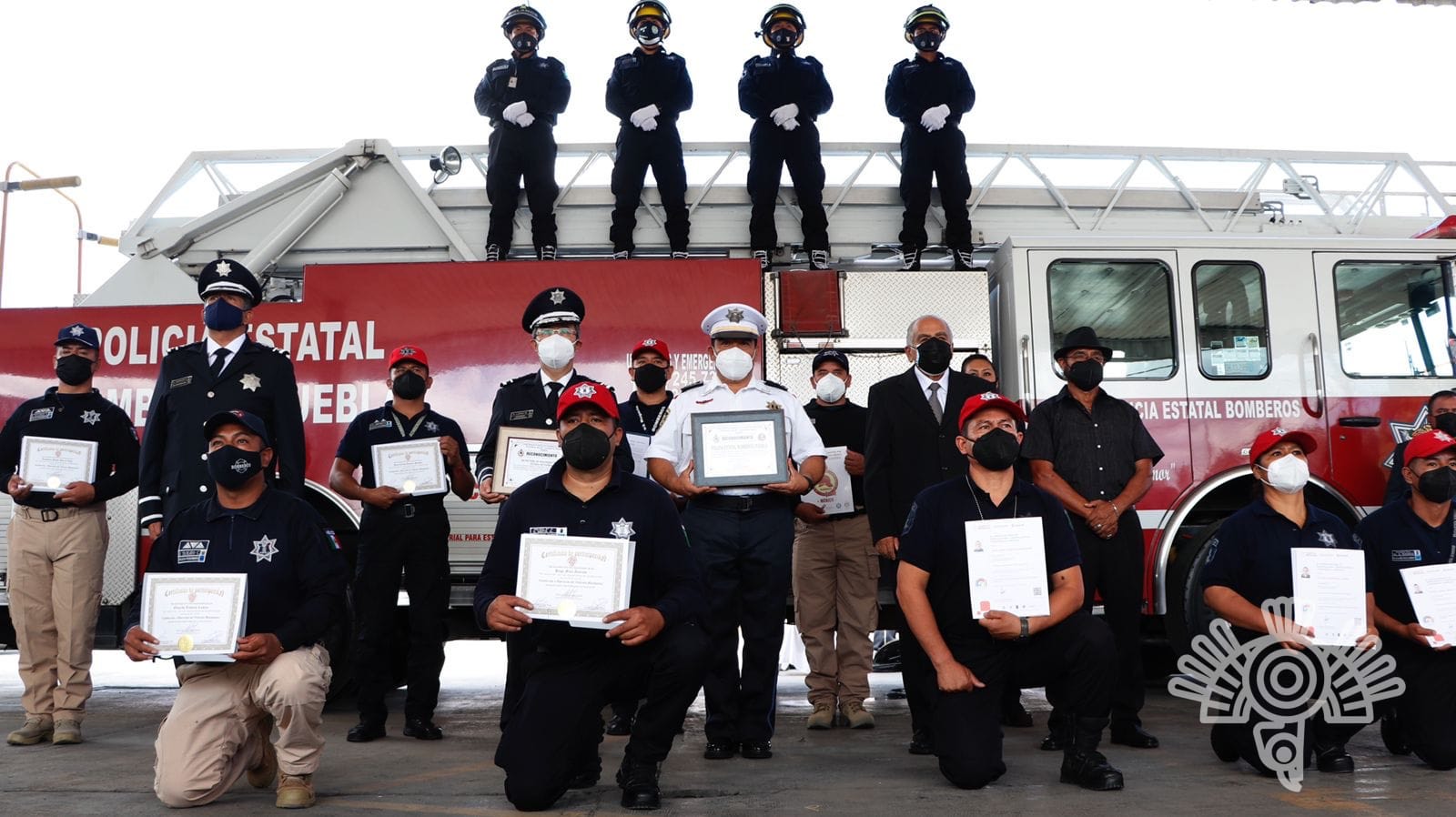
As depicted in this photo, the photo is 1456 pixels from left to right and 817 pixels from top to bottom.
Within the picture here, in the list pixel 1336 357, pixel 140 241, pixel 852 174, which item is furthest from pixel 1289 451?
pixel 140 241

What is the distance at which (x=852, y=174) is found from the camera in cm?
777

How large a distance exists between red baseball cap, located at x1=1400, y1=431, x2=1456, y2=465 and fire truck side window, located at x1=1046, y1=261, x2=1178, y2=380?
171cm

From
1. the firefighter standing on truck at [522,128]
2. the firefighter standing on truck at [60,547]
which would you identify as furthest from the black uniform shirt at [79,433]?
the firefighter standing on truck at [522,128]

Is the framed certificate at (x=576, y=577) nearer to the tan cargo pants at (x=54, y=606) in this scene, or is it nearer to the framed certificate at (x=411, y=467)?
the framed certificate at (x=411, y=467)

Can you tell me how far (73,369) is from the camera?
5918 millimetres

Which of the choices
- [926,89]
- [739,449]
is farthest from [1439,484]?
[926,89]

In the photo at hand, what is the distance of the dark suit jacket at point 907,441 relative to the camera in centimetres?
579

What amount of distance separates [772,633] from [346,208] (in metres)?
4.32

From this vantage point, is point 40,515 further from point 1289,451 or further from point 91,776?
point 1289,451

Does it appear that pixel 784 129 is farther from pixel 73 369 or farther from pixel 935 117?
pixel 73 369

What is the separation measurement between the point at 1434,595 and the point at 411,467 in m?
4.82

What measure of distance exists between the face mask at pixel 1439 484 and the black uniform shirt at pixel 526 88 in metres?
5.61

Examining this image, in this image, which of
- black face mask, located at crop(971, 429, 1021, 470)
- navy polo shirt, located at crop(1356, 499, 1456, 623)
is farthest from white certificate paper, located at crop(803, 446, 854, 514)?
navy polo shirt, located at crop(1356, 499, 1456, 623)

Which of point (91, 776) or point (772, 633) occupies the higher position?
point (772, 633)
